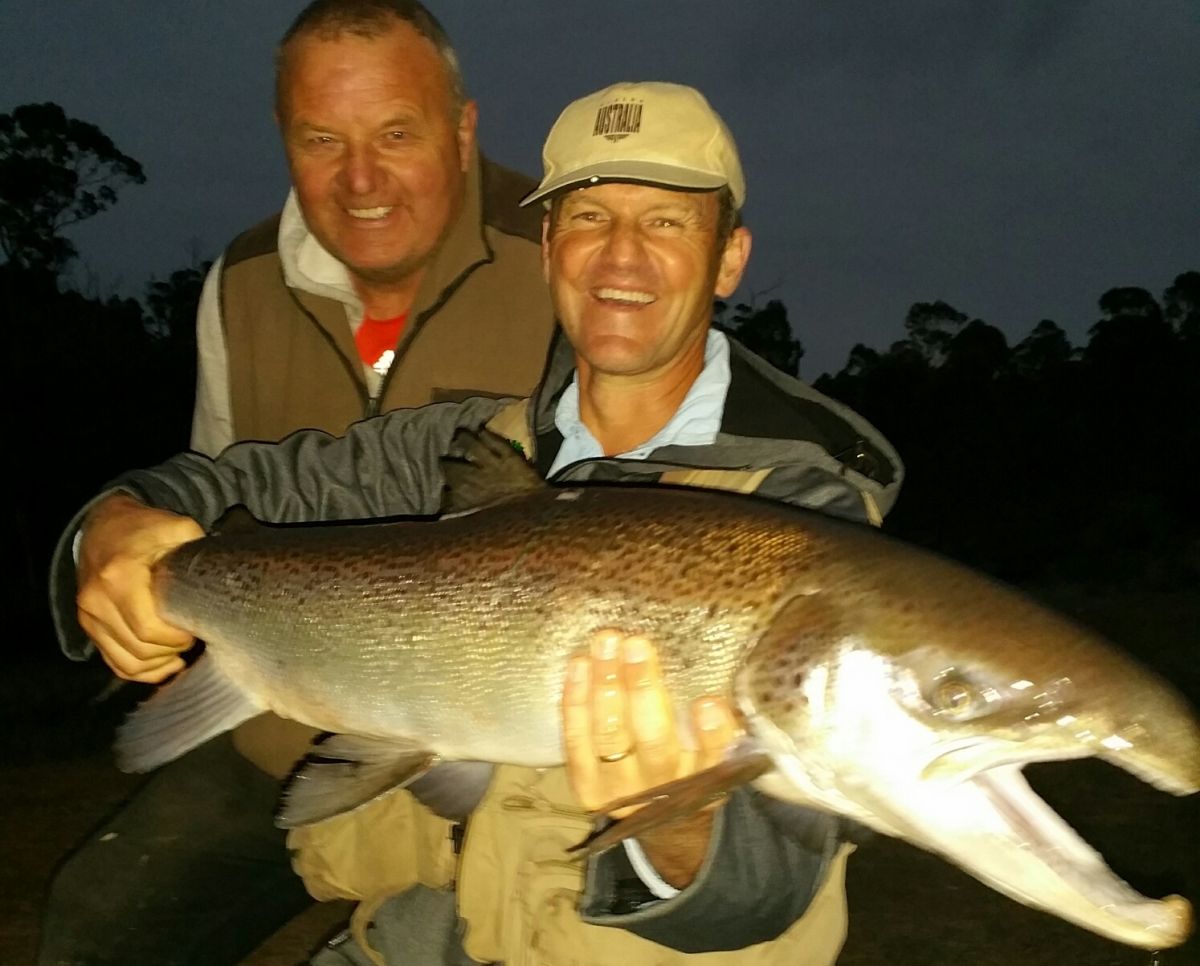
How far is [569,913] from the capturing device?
252 centimetres

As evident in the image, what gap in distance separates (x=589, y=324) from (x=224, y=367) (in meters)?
1.91

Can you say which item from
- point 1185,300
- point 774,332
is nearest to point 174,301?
point 774,332

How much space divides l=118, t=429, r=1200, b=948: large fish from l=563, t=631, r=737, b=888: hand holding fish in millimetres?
48

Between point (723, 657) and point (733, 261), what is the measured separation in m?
1.45

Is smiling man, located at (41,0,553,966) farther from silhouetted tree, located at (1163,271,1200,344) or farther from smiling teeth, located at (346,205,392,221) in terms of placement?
silhouetted tree, located at (1163,271,1200,344)

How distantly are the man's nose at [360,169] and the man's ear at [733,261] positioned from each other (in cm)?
149

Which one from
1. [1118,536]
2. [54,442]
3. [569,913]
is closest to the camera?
[569,913]

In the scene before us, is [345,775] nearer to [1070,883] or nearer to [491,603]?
[491,603]

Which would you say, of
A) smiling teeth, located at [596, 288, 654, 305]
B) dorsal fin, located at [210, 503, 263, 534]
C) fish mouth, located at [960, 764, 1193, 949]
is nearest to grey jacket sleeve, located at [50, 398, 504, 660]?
dorsal fin, located at [210, 503, 263, 534]

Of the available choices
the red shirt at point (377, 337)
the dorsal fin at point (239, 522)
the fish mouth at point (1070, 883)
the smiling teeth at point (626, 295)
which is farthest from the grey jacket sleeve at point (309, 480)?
the fish mouth at point (1070, 883)

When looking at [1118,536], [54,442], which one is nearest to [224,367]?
[1118,536]

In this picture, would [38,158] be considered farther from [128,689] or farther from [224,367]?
[224,367]

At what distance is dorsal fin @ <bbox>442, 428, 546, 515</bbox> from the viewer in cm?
264

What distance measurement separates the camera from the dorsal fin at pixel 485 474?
264 centimetres
